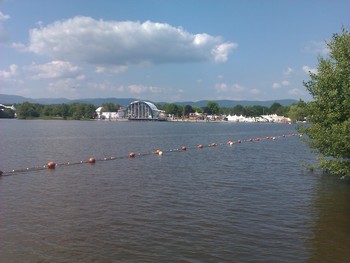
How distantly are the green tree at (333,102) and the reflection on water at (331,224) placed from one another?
2237 millimetres

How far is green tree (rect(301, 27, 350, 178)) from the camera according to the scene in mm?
27641

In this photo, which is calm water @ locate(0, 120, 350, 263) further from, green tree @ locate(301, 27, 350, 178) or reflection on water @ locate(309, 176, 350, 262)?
green tree @ locate(301, 27, 350, 178)

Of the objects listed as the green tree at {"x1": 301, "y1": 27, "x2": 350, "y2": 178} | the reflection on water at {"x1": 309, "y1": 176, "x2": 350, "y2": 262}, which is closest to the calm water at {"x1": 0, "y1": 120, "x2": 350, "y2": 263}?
the reflection on water at {"x1": 309, "y1": 176, "x2": 350, "y2": 262}

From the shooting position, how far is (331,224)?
2086 cm

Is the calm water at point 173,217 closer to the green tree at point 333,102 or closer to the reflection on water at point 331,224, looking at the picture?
the reflection on water at point 331,224

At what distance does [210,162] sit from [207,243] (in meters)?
31.8

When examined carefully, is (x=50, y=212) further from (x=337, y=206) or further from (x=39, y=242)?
(x=337, y=206)

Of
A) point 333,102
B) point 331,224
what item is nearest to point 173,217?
point 331,224

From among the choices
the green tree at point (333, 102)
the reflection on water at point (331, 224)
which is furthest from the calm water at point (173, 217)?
the green tree at point (333, 102)

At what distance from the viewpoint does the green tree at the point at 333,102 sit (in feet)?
90.7

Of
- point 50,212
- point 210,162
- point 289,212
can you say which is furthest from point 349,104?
point 210,162

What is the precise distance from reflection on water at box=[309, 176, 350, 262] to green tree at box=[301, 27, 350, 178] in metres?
2.24

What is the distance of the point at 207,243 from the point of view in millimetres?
17484

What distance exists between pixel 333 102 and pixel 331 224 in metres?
11.4
